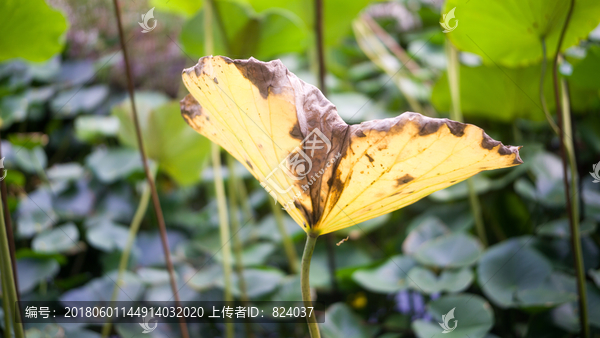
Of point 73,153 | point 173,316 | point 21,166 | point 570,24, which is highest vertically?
point 73,153

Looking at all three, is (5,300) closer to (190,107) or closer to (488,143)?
(190,107)

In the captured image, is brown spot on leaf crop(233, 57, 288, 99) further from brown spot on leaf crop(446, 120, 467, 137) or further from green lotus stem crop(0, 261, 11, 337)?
green lotus stem crop(0, 261, 11, 337)

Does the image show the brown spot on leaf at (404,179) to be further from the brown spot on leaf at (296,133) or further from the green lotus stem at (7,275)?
the green lotus stem at (7,275)

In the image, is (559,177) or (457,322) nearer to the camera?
(457,322)

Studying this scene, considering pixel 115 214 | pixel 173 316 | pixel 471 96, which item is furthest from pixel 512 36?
pixel 115 214

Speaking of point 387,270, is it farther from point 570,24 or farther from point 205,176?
point 205,176

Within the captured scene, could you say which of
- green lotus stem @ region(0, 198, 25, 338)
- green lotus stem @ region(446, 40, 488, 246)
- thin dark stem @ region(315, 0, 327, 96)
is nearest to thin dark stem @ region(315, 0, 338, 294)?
thin dark stem @ region(315, 0, 327, 96)

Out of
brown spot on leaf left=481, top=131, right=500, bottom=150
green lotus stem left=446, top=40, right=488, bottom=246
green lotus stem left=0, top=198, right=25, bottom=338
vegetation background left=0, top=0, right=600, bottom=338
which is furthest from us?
green lotus stem left=446, top=40, right=488, bottom=246

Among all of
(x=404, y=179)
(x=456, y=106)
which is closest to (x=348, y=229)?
(x=456, y=106)
